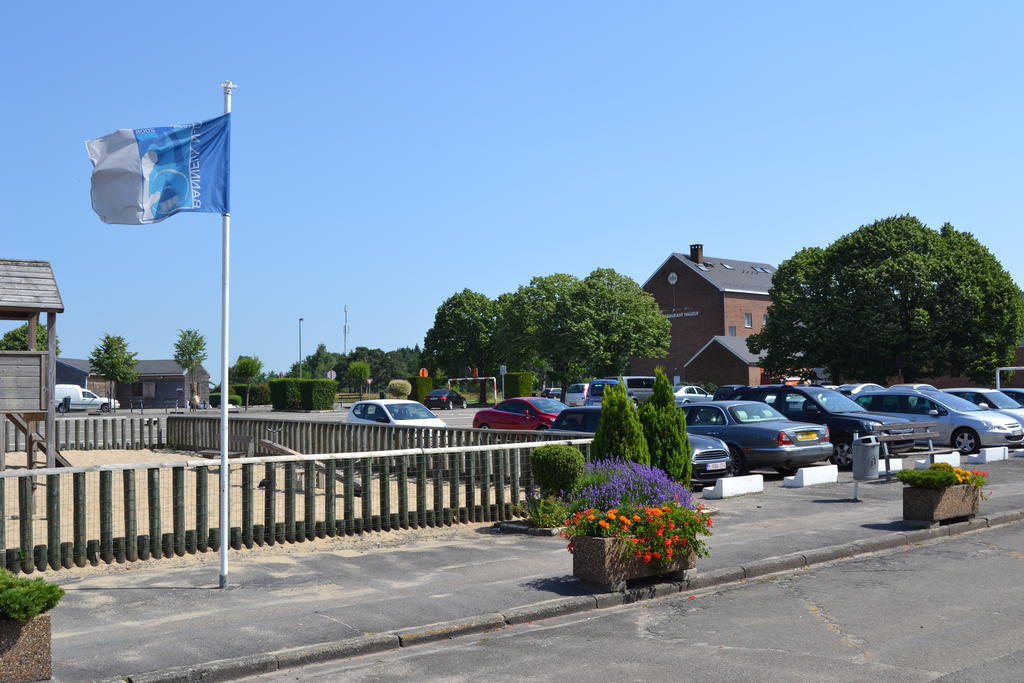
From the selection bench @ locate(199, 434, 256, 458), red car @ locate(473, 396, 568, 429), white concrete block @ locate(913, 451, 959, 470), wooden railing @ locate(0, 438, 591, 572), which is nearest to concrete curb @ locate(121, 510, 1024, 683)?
wooden railing @ locate(0, 438, 591, 572)

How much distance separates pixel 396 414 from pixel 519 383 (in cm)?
4703

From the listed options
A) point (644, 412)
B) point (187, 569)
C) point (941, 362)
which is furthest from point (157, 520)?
point (941, 362)

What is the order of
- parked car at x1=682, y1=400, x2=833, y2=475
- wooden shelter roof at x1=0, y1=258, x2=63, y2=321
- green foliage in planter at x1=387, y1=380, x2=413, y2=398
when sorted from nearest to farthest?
wooden shelter roof at x1=0, y1=258, x2=63, y2=321
parked car at x1=682, y1=400, x2=833, y2=475
green foliage in planter at x1=387, y1=380, x2=413, y2=398

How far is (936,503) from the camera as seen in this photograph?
12.6m

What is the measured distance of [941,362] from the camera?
48406 mm

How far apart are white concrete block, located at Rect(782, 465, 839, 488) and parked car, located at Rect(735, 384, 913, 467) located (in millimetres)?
2425

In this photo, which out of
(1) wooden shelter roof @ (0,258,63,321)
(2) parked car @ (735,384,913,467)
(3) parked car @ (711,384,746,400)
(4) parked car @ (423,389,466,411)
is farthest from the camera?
(4) parked car @ (423,389,466,411)

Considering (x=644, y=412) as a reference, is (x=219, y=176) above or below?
above

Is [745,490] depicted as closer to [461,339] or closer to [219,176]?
[219,176]

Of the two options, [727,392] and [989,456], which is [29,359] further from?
[989,456]

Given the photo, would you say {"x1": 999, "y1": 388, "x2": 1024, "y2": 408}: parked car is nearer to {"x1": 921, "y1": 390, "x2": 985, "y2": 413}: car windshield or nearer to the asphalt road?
{"x1": 921, "y1": 390, "x2": 985, "y2": 413}: car windshield

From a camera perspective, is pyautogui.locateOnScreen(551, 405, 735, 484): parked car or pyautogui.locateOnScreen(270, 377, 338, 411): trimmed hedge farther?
pyautogui.locateOnScreen(270, 377, 338, 411): trimmed hedge

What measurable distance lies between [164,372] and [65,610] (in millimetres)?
93423

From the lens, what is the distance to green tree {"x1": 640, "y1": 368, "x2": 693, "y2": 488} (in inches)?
548
